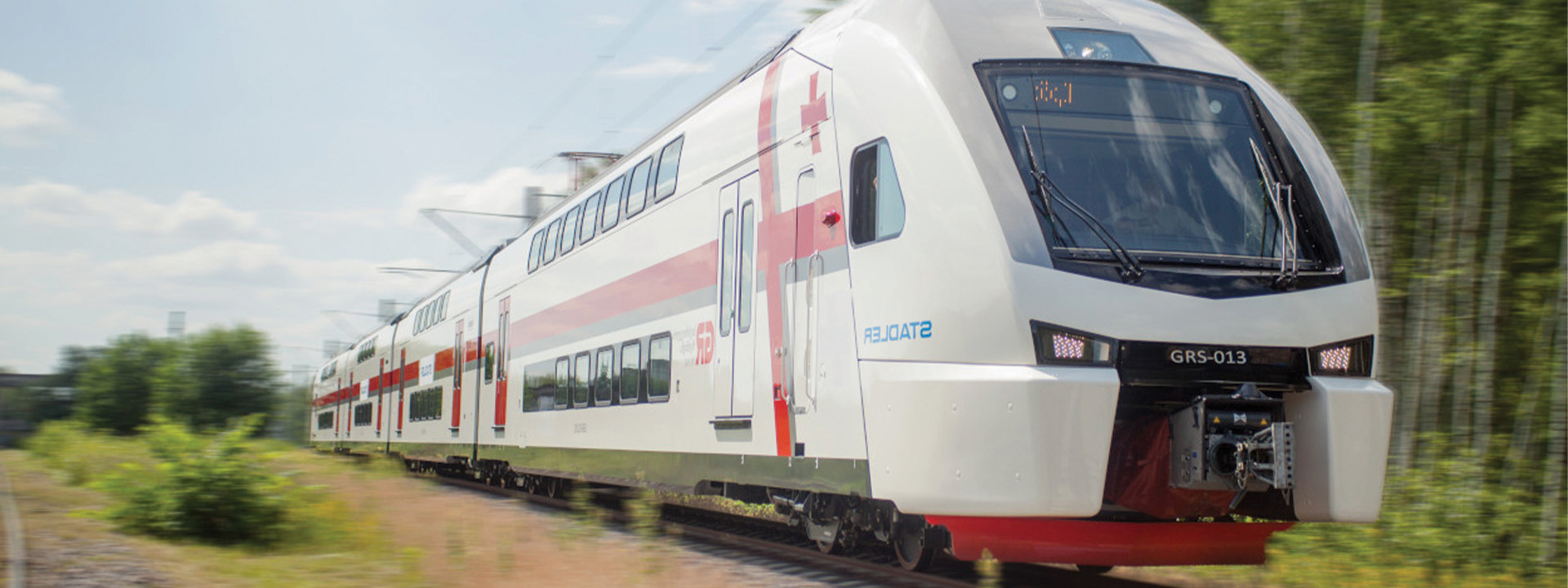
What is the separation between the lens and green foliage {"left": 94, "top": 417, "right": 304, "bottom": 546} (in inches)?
367

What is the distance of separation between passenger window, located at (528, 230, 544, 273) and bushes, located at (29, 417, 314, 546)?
5694mm

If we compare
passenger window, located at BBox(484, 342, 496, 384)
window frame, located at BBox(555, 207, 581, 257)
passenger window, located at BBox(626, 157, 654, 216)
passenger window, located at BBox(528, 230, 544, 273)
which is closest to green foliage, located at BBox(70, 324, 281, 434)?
passenger window, located at BBox(484, 342, 496, 384)

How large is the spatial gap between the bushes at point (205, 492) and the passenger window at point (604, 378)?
9.01 feet

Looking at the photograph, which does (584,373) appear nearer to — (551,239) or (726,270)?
(551,239)

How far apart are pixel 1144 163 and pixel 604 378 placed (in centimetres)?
639

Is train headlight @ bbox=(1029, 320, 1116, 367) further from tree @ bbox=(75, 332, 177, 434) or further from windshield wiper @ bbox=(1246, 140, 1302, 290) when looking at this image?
tree @ bbox=(75, 332, 177, 434)

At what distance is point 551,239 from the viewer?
15.1 metres

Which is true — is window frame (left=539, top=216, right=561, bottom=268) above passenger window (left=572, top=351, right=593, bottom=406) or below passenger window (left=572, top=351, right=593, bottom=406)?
above

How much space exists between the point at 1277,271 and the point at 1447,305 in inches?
140

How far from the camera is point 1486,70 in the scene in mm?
9133

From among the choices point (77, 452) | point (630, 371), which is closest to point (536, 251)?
point (630, 371)

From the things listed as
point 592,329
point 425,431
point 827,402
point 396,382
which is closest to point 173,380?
point 396,382

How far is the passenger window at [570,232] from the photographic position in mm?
13906

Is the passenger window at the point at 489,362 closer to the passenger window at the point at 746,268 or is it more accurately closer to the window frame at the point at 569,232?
the window frame at the point at 569,232
